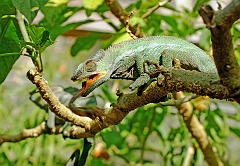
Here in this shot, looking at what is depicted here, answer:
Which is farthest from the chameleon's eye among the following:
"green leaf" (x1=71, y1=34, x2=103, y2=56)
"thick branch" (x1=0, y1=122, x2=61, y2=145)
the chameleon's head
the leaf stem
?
"green leaf" (x1=71, y1=34, x2=103, y2=56)

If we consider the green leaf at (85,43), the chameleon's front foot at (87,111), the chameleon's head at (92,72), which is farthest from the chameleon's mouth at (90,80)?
the green leaf at (85,43)

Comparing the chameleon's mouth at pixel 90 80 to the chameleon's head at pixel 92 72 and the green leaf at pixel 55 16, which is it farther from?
the green leaf at pixel 55 16

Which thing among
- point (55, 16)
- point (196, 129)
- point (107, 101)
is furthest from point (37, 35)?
point (107, 101)

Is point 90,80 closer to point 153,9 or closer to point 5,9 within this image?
point 5,9

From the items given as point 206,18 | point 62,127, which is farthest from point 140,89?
point 62,127

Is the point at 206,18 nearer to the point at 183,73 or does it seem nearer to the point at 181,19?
the point at 183,73
